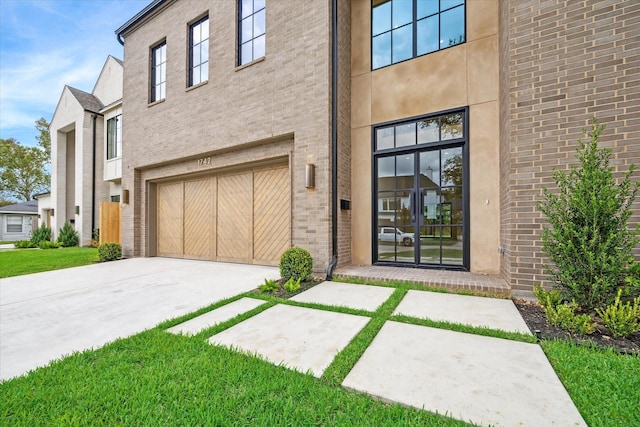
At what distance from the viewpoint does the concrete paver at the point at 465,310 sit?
2.70 metres

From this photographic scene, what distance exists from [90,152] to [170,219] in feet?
29.0

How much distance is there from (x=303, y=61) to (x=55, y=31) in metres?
21.3

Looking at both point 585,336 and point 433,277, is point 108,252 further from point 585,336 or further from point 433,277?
point 585,336

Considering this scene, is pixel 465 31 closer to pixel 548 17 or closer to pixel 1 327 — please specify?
→ pixel 548 17

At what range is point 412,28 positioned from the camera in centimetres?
521

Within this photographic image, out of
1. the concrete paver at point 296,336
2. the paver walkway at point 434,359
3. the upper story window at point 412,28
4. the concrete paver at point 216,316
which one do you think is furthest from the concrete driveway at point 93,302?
the upper story window at point 412,28

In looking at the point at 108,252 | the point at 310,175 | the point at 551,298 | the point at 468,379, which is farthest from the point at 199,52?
the point at 551,298

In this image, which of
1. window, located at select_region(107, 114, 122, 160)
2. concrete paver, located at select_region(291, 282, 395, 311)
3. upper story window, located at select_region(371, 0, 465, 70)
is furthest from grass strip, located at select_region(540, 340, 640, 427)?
window, located at select_region(107, 114, 122, 160)

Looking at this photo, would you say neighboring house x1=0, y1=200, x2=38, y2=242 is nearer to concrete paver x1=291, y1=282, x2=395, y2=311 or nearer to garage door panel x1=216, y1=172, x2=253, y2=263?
garage door panel x1=216, y1=172, x2=253, y2=263

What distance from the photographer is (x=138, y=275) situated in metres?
5.43

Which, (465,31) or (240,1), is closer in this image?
(465,31)

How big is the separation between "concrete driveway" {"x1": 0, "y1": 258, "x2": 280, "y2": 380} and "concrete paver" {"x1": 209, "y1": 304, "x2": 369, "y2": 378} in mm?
1066

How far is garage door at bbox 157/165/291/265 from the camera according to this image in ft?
20.0

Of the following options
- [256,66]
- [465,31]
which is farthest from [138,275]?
[465,31]
